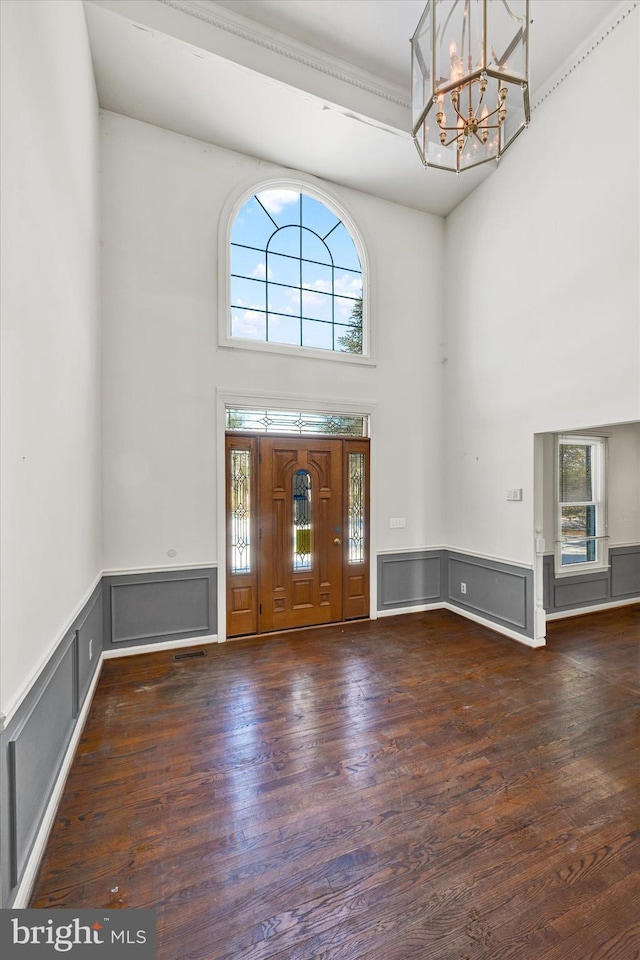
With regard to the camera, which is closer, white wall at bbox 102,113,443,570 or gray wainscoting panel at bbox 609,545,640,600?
white wall at bbox 102,113,443,570

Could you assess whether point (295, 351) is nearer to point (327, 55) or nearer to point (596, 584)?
point (327, 55)

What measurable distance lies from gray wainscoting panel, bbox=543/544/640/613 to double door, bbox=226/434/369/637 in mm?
2095

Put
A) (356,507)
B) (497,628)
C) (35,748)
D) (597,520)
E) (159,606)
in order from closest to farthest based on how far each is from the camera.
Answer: (35,748) < (159,606) < (497,628) < (356,507) < (597,520)

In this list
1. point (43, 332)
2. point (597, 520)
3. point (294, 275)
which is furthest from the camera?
point (597, 520)

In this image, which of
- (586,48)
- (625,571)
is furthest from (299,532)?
(586,48)

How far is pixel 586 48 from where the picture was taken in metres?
3.24

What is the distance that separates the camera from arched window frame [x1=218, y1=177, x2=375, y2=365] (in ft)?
13.1

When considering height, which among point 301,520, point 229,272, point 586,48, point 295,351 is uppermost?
point 586,48

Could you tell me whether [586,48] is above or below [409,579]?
above

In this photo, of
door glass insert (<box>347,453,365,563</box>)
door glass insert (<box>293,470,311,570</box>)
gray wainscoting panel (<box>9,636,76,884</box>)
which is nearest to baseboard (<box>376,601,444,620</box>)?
door glass insert (<box>347,453,365,563</box>)

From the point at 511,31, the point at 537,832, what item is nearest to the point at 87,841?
the point at 537,832

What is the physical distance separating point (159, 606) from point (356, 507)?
7.42 feet

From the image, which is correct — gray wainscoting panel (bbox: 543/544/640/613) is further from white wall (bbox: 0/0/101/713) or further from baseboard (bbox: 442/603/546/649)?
white wall (bbox: 0/0/101/713)

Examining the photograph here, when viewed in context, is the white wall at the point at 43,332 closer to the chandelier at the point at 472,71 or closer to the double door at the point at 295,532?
the double door at the point at 295,532
